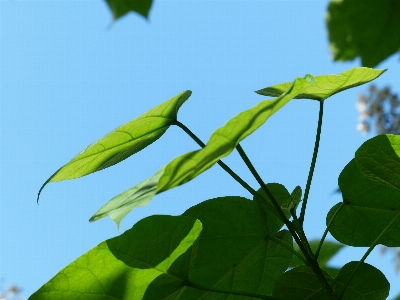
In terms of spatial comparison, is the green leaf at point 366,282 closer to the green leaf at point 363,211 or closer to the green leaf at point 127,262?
the green leaf at point 363,211

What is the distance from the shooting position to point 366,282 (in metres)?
0.71

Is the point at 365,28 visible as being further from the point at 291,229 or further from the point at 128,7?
the point at 291,229

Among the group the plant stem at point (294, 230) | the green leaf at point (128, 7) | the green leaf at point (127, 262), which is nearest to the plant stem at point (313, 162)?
the plant stem at point (294, 230)

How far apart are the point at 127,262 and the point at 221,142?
205mm

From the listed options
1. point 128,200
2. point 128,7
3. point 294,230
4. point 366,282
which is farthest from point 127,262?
point 128,7

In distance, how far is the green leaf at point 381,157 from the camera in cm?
64

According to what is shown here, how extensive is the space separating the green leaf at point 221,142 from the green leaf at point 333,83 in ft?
0.58

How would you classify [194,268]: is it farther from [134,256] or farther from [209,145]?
[209,145]

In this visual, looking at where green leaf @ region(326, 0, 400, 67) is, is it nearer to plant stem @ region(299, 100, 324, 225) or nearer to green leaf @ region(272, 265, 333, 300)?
plant stem @ region(299, 100, 324, 225)

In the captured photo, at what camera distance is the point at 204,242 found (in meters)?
0.70

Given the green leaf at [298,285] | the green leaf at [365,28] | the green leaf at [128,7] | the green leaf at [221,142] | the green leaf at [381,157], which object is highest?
the green leaf at [128,7]

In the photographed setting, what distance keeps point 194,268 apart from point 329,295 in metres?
0.18

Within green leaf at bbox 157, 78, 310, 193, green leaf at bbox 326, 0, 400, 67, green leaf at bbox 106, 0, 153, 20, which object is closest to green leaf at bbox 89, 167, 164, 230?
green leaf at bbox 157, 78, 310, 193

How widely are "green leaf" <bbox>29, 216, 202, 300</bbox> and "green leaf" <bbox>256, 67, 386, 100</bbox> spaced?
0.21 metres
